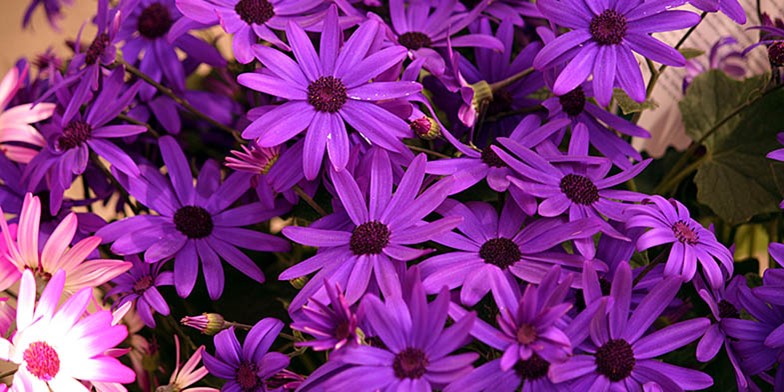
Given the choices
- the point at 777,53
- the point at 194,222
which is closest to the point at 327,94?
the point at 194,222

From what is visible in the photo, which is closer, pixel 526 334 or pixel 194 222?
pixel 526 334

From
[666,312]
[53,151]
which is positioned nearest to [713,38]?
[666,312]

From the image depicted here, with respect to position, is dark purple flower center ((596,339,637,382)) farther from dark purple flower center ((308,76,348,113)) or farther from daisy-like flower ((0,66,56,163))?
daisy-like flower ((0,66,56,163))

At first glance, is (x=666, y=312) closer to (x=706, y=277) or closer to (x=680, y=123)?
(x=706, y=277)

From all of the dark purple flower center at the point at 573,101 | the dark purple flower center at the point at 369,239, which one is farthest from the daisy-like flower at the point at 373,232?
the dark purple flower center at the point at 573,101

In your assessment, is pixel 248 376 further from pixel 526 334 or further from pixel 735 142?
pixel 735 142

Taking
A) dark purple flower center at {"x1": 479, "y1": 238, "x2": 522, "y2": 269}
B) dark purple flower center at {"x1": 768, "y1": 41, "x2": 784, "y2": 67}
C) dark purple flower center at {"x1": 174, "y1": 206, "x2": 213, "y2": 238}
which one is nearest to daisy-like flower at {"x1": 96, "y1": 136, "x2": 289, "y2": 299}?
dark purple flower center at {"x1": 174, "y1": 206, "x2": 213, "y2": 238}

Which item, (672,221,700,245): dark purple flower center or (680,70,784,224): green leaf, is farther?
(680,70,784,224): green leaf
